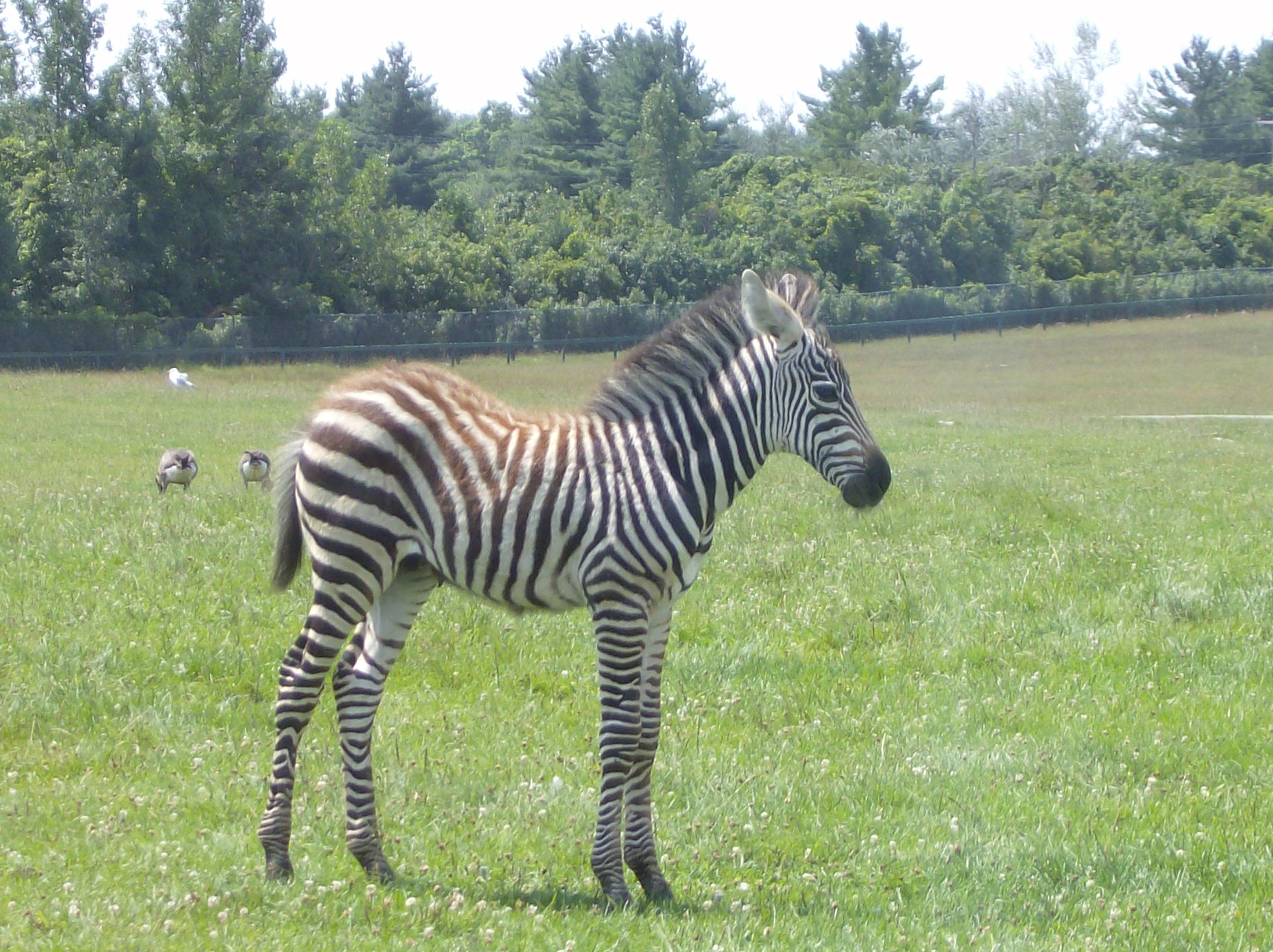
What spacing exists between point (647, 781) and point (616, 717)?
0.51m

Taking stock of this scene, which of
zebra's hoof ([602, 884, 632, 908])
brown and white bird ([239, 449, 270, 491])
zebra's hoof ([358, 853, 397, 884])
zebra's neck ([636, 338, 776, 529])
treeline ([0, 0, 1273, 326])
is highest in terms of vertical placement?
treeline ([0, 0, 1273, 326])

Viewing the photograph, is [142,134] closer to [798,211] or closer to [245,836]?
[798,211]

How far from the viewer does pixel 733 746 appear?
7.39 metres

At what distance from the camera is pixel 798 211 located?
2324 inches

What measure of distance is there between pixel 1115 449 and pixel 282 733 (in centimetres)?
2158

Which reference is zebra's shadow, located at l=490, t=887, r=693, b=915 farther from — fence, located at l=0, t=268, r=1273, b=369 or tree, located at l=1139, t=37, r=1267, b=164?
tree, located at l=1139, t=37, r=1267, b=164

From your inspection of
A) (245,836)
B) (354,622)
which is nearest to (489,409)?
(354,622)

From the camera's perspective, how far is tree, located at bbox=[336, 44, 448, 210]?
3398 inches

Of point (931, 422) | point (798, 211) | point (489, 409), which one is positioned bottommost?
point (931, 422)

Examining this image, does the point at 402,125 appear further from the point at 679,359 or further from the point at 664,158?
the point at 679,359

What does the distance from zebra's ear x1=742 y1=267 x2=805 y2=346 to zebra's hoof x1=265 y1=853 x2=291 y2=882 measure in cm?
303

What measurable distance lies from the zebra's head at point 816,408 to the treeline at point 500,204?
46.9m

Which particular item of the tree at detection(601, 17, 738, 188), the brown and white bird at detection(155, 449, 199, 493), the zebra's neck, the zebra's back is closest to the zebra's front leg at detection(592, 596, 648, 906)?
the zebra's back

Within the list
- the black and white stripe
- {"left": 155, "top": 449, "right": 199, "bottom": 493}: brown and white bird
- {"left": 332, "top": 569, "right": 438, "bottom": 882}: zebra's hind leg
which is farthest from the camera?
{"left": 155, "top": 449, "right": 199, "bottom": 493}: brown and white bird
